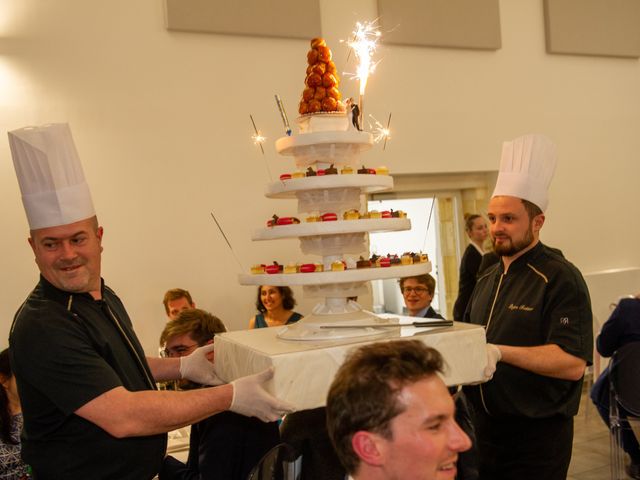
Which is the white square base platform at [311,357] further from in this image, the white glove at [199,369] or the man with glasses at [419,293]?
the man with glasses at [419,293]

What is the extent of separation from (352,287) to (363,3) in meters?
3.77

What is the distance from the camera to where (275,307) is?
440cm

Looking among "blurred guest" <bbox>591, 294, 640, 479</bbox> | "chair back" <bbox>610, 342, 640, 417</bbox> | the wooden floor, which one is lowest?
the wooden floor

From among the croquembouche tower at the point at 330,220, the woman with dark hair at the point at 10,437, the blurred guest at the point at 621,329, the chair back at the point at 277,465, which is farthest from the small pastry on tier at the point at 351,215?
the blurred guest at the point at 621,329

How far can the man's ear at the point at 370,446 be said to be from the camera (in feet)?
4.34

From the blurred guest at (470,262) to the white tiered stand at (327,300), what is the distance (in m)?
2.79

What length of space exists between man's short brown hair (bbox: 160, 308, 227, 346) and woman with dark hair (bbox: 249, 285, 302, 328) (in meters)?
1.87

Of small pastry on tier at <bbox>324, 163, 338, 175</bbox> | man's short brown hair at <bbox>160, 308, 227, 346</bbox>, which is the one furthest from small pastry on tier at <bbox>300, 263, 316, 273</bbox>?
man's short brown hair at <bbox>160, 308, 227, 346</bbox>

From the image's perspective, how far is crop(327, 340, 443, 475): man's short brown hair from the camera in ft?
4.35

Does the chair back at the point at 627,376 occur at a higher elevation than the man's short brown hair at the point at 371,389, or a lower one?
lower

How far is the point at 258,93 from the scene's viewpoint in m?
4.81

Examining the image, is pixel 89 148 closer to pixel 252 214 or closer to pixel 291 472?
pixel 252 214

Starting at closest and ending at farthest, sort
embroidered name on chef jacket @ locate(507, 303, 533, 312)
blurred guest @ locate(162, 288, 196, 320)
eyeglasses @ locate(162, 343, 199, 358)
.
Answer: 1. embroidered name on chef jacket @ locate(507, 303, 533, 312)
2. eyeglasses @ locate(162, 343, 199, 358)
3. blurred guest @ locate(162, 288, 196, 320)

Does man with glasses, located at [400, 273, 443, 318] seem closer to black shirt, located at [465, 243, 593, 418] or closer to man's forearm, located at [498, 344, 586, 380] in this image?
black shirt, located at [465, 243, 593, 418]
